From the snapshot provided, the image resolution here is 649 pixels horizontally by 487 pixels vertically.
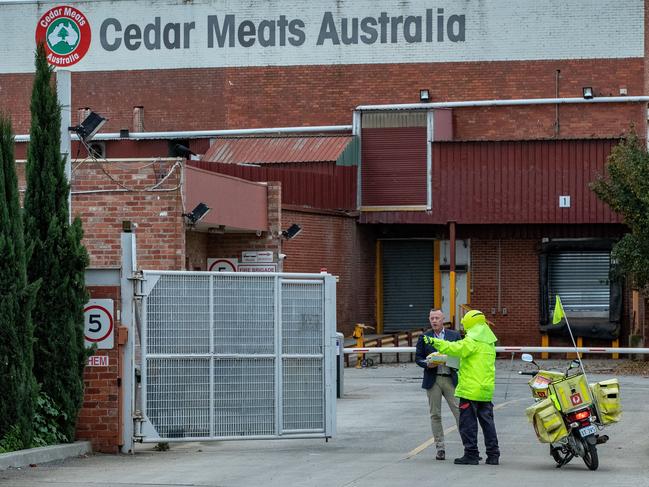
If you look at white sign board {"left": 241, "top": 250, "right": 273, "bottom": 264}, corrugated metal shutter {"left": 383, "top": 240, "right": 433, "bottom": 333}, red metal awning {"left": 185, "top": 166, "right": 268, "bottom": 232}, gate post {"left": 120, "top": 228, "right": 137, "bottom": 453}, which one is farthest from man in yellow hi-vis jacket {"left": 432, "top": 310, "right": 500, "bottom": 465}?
corrugated metal shutter {"left": 383, "top": 240, "right": 433, "bottom": 333}

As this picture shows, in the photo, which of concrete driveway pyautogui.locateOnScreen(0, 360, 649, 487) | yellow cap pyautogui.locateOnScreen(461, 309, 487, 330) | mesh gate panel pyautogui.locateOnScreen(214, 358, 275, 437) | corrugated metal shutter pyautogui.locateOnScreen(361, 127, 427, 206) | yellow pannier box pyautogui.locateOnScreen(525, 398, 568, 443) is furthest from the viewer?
corrugated metal shutter pyautogui.locateOnScreen(361, 127, 427, 206)

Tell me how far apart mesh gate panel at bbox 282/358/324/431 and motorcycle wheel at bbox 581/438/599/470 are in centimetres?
363

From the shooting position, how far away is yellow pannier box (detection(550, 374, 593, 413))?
14.8 metres

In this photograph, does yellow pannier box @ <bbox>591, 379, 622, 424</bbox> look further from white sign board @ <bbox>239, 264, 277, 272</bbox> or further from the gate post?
white sign board @ <bbox>239, 264, 277, 272</bbox>

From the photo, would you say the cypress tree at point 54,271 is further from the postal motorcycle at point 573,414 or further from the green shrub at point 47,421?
the postal motorcycle at point 573,414

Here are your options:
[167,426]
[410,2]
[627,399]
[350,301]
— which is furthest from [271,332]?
[410,2]

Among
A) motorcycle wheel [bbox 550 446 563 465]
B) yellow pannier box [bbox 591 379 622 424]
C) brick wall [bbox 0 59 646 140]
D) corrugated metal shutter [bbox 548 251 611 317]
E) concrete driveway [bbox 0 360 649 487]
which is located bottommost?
concrete driveway [bbox 0 360 649 487]

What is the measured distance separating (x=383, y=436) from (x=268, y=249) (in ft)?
36.8

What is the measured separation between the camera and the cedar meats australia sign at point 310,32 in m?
44.4

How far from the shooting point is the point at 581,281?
4128 centimetres

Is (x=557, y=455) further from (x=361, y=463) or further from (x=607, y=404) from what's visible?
(x=361, y=463)

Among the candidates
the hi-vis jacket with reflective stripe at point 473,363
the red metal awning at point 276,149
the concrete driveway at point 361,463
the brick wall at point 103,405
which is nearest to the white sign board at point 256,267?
the concrete driveway at point 361,463

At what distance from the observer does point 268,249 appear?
1155 inches

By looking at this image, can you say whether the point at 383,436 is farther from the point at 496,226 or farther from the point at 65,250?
the point at 496,226
